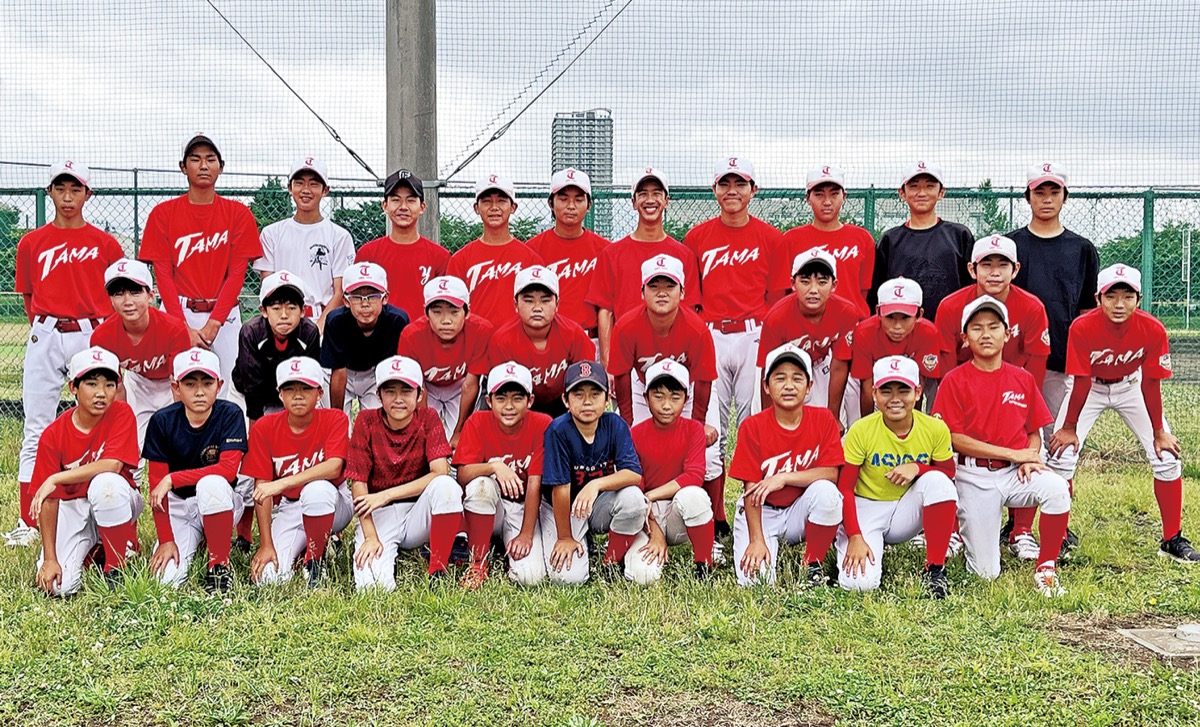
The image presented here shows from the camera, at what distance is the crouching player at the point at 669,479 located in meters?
4.82

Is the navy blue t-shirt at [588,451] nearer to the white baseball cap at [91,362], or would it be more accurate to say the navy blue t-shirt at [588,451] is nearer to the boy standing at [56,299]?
the white baseball cap at [91,362]

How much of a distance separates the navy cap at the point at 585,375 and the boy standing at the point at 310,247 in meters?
1.78

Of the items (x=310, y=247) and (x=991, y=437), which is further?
(x=310, y=247)

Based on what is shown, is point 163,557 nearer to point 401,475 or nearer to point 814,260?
point 401,475

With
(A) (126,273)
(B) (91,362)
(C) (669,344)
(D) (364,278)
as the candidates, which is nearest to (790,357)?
(C) (669,344)

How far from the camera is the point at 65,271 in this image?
18.9ft

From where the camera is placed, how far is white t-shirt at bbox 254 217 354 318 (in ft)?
20.0

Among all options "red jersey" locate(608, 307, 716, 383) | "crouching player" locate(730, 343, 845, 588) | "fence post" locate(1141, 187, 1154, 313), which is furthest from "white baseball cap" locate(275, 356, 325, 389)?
"fence post" locate(1141, 187, 1154, 313)

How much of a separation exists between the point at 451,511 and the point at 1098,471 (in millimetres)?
4960

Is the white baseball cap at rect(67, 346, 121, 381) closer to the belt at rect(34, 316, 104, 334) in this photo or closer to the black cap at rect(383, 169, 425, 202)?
the belt at rect(34, 316, 104, 334)

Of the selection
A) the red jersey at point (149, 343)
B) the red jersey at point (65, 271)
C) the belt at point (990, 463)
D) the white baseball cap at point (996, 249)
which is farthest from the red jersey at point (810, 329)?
the red jersey at point (65, 271)

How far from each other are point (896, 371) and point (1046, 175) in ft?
5.27

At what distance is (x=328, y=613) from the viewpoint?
164 inches

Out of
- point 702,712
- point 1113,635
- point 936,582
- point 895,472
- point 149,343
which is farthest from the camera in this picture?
point 149,343
